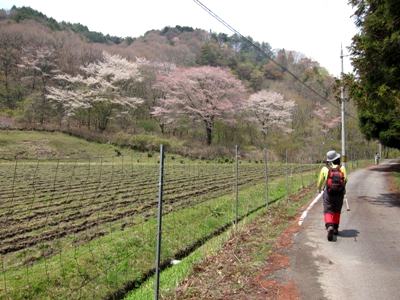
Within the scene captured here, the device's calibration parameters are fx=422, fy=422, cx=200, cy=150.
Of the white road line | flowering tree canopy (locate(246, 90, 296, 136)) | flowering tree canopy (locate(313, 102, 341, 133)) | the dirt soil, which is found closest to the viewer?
the dirt soil

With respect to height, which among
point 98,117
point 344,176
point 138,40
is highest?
point 138,40

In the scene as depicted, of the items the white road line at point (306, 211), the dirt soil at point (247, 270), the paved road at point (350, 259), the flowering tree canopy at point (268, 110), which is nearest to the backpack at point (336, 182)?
the paved road at point (350, 259)

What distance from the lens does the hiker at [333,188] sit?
8.12m

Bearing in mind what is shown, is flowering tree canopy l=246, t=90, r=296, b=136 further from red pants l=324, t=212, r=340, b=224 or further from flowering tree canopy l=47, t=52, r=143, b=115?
red pants l=324, t=212, r=340, b=224

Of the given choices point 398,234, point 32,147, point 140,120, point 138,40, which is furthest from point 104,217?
point 138,40

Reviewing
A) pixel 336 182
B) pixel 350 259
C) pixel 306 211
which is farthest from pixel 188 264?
pixel 306 211

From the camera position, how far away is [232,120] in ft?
151

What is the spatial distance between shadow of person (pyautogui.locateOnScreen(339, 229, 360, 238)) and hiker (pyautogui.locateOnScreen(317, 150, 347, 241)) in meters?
0.49

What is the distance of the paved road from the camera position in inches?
215

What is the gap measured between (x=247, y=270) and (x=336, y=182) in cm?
285

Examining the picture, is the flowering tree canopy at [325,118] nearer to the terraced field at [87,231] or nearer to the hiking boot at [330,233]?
the terraced field at [87,231]

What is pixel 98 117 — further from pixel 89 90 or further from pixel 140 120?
pixel 140 120

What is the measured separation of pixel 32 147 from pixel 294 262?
100ft

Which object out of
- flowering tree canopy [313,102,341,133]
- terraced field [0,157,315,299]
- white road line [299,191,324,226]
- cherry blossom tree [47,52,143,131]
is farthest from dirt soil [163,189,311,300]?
flowering tree canopy [313,102,341,133]
